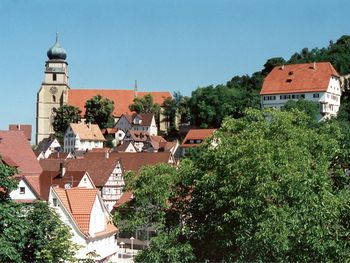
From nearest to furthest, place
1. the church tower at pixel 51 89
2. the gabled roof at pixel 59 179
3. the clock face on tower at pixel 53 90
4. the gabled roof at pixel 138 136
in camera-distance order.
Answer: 1. the gabled roof at pixel 59 179
2. the gabled roof at pixel 138 136
3. the church tower at pixel 51 89
4. the clock face on tower at pixel 53 90

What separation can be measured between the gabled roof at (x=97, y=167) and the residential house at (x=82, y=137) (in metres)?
49.7

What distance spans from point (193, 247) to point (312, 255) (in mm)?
4195

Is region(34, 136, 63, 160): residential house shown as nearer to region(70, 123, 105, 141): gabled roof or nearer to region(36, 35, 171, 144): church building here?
region(70, 123, 105, 141): gabled roof

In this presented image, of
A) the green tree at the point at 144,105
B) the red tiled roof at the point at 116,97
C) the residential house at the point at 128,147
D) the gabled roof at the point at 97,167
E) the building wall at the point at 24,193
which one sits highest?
the red tiled roof at the point at 116,97

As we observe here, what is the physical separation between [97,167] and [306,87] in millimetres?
39375

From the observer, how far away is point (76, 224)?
97.9 ft

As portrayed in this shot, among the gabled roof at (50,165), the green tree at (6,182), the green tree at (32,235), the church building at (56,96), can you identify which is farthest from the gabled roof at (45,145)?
the green tree at (6,182)

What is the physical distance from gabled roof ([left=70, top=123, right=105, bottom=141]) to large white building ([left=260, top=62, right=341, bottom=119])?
106 feet

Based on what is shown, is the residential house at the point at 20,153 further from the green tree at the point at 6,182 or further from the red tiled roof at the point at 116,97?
the red tiled roof at the point at 116,97

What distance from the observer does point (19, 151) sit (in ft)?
127

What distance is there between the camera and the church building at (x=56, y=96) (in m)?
126

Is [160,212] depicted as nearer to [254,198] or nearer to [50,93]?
[254,198]

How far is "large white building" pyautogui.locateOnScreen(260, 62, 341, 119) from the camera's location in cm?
8269

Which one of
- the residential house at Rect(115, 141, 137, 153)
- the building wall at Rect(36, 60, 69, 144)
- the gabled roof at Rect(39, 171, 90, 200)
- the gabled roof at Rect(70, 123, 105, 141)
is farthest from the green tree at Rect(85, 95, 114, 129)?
the gabled roof at Rect(39, 171, 90, 200)
